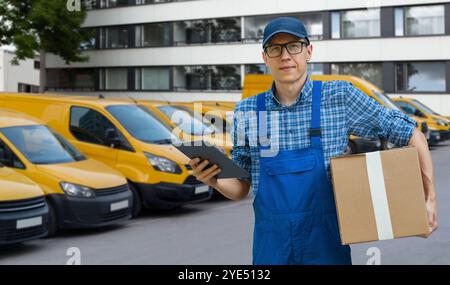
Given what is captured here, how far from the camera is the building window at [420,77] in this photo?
31.5 meters

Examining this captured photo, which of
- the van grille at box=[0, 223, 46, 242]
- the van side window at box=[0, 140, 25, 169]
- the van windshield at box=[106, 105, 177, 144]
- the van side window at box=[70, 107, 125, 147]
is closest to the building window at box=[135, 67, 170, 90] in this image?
the van windshield at box=[106, 105, 177, 144]

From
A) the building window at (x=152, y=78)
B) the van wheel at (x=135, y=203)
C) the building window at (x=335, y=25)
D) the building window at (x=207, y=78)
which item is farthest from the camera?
the building window at (x=152, y=78)

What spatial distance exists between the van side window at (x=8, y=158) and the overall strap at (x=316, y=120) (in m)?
6.34

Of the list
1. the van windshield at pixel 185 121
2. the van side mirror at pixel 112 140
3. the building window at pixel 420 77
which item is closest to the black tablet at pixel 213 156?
the van side mirror at pixel 112 140

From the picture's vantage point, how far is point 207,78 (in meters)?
38.1

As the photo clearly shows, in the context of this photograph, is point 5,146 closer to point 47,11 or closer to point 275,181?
point 275,181

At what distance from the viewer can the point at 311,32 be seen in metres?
35.1

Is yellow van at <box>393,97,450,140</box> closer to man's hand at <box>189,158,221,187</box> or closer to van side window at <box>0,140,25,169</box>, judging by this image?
van side window at <box>0,140,25,169</box>

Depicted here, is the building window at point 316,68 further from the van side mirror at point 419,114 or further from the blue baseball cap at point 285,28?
the blue baseball cap at point 285,28

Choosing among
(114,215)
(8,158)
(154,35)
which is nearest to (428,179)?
(114,215)

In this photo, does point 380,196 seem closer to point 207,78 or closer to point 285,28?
point 285,28

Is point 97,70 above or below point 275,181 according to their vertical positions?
above

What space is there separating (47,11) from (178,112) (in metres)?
23.7
